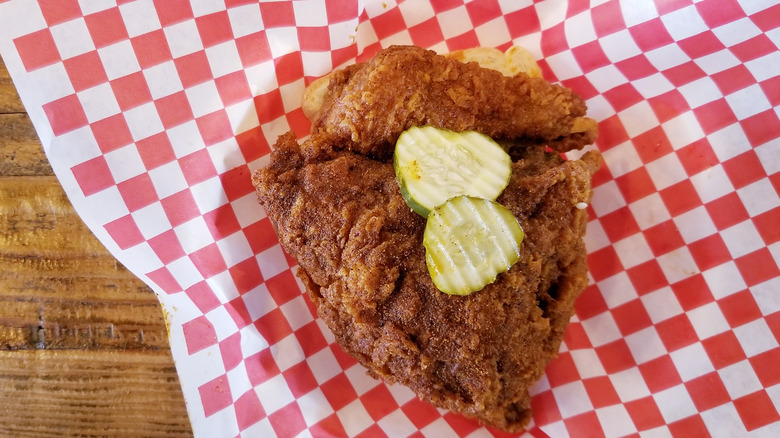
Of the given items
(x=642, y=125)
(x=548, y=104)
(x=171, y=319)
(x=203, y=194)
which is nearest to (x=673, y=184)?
(x=642, y=125)

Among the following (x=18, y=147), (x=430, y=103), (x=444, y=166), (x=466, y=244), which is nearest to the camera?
(x=466, y=244)

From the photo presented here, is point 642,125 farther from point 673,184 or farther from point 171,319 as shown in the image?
point 171,319

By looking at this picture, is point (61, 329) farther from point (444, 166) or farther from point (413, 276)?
point (444, 166)

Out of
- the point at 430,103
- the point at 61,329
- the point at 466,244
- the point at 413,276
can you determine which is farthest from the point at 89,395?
the point at 430,103

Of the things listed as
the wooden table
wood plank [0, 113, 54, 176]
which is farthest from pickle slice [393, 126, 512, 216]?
wood plank [0, 113, 54, 176]

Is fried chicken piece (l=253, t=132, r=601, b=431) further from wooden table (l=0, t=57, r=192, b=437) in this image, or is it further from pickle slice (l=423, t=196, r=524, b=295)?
wooden table (l=0, t=57, r=192, b=437)

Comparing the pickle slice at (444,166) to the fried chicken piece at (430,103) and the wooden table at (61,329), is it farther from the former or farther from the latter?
the wooden table at (61,329)
